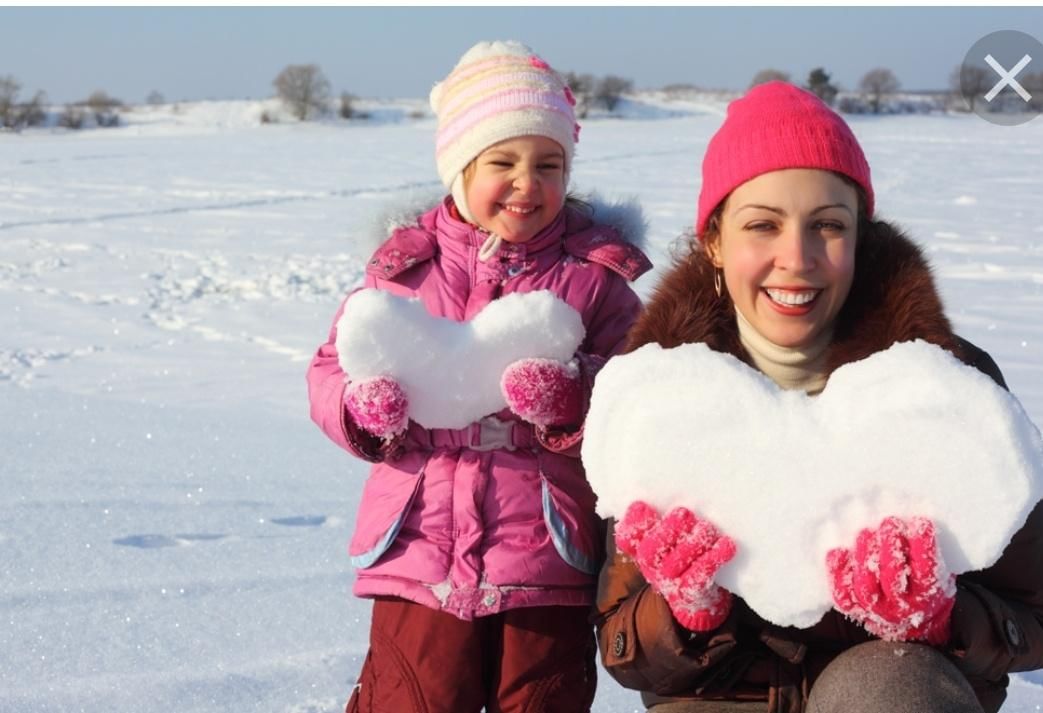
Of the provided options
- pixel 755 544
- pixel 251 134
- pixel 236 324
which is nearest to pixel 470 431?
pixel 755 544

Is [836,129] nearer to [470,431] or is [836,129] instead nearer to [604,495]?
[604,495]

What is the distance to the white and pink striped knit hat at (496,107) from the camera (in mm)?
2188

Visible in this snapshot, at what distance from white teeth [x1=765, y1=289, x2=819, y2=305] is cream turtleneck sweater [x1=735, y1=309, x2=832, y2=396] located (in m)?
0.09

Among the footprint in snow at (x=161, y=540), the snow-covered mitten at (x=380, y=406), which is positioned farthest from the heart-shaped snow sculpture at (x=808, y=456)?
the footprint in snow at (x=161, y=540)

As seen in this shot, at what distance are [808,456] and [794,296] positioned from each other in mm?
270

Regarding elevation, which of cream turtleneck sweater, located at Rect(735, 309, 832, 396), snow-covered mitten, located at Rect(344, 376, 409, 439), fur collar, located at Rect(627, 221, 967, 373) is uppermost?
fur collar, located at Rect(627, 221, 967, 373)

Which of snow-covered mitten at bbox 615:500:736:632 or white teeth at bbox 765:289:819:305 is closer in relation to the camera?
snow-covered mitten at bbox 615:500:736:632

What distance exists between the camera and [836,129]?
176 cm

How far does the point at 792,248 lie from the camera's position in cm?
172

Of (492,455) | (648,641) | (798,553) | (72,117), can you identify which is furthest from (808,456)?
(72,117)

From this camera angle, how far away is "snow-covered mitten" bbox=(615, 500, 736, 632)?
1.59 m

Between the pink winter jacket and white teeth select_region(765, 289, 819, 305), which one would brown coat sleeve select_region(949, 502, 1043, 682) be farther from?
the pink winter jacket

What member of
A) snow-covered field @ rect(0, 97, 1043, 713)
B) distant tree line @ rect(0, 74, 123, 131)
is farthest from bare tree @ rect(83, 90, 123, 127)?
snow-covered field @ rect(0, 97, 1043, 713)

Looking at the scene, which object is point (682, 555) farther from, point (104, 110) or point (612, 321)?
point (104, 110)
